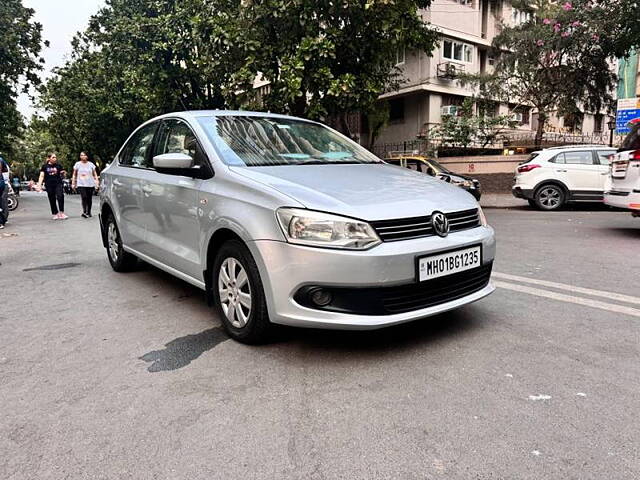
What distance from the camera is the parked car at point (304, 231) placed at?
285cm

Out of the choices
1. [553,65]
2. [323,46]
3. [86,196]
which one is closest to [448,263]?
[323,46]

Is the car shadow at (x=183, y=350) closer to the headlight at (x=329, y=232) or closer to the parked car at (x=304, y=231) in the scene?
the parked car at (x=304, y=231)

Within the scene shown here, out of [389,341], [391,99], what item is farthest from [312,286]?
[391,99]

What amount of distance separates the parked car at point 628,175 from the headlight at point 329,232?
20.3 feet

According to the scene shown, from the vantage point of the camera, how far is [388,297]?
291 centimetres

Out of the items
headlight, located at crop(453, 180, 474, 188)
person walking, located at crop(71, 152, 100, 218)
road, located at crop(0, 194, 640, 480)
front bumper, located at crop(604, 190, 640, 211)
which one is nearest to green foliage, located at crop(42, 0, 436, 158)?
headlight, located at crop(453, 180, 474, 188)

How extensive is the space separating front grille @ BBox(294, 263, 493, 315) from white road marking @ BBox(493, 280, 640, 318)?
1.59 meters

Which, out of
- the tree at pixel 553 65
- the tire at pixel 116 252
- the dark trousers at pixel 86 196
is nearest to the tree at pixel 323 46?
the dark trousers at pixel 86 196

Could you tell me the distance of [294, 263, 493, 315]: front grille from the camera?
2.87 metres

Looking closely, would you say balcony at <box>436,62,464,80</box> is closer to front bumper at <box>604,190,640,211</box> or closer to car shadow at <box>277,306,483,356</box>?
front bumper at <box>604,190,640,211</box>

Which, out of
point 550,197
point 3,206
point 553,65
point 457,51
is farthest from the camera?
point 457,51

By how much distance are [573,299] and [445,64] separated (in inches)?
896

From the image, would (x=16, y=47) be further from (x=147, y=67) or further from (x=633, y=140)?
(x=633, y=140)

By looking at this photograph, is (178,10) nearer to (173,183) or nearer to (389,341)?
(173,183)
